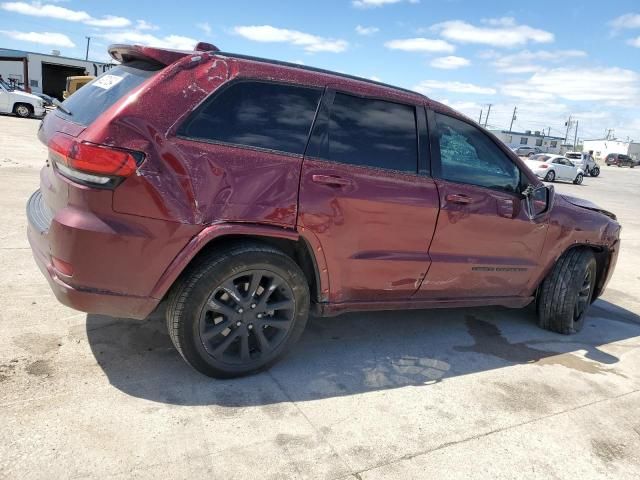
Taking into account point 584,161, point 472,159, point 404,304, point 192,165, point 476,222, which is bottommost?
point 404,304

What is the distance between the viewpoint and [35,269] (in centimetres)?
441

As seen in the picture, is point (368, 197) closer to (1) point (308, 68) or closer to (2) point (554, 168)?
(1) point (308, 68)

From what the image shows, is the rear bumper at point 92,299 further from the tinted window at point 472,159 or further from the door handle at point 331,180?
the tinted window at point 472,159

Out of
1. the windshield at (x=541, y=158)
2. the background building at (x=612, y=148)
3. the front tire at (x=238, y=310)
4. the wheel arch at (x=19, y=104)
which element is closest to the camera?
the front tire at (x=238, y=310)

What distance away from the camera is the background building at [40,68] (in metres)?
37.8

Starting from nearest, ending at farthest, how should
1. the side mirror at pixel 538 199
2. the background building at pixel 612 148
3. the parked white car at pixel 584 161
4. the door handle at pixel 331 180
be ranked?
1. the door handle at pixel 331 180
2. the side mirror at pixel 538 199
3. the parked white car at pixel 584 161
4. the background building at pixel 612 148

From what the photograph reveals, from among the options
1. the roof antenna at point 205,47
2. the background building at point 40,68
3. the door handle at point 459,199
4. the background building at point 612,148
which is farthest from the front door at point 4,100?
the background building at point 612,148

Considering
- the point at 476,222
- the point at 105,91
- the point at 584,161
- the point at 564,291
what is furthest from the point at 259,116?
the point at 584,161

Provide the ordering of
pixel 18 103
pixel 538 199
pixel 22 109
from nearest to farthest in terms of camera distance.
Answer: pixel 538 199 < pixel 18 103 < pixel 22 109

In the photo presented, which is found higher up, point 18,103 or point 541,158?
point 541,158

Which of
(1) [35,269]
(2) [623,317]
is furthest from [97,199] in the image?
(2) [623,317]

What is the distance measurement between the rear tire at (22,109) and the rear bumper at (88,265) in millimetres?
25228

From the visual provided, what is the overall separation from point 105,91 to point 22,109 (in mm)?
25163

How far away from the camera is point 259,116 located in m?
2.92
